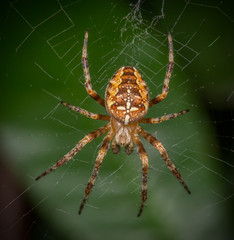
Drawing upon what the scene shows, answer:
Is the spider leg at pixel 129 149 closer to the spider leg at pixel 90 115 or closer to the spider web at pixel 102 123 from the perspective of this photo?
the spider web at pixel 102 123

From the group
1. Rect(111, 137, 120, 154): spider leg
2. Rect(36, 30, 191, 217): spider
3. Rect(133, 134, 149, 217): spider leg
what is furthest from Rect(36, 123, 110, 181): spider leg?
Rect(133, 134, 149, 217): spider leg

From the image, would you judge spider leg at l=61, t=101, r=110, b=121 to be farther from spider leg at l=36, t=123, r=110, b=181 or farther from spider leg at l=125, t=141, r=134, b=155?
spider leg at l=125, t=141, r=134, b=155

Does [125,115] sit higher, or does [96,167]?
[125,115]

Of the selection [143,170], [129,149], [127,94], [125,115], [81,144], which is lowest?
[143,170]

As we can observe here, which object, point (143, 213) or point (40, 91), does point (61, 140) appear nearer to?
point (40, 91)

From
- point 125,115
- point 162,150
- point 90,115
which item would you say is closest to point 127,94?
point 125,115

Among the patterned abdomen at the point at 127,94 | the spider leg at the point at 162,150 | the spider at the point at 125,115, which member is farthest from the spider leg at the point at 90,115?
the spider leg at the point at 162,150

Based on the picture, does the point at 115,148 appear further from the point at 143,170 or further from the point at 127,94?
the point at 127,94

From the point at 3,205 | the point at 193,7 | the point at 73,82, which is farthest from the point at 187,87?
the point at 3,205
